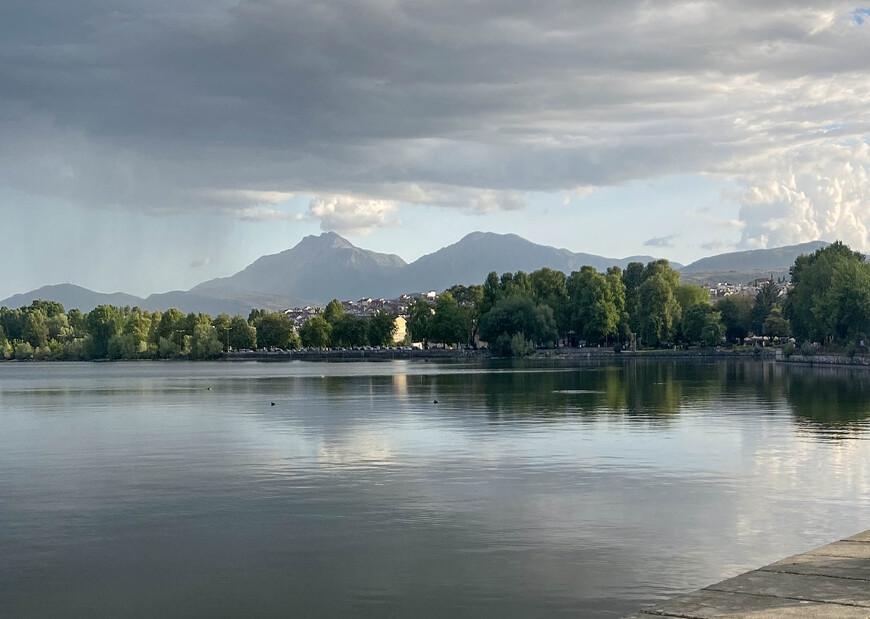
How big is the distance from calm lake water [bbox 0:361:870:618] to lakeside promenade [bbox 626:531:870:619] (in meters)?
2.46

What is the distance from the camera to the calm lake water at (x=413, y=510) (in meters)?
16.8

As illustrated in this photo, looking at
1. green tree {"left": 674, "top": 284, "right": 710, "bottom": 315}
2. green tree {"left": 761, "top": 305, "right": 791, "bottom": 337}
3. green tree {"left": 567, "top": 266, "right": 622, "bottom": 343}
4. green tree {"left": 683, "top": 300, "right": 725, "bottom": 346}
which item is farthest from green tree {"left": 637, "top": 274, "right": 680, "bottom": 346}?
green tree {"left": 761, "top": 305, "right": 791, "bottom": 337}

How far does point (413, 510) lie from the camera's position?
77.7 ft

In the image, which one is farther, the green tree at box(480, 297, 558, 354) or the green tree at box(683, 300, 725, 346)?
the green tree at box(480, 297, 558, 354)

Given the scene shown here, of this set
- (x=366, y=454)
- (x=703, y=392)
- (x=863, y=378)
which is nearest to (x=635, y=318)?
(x=863, y=378)

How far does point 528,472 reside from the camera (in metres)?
29.5

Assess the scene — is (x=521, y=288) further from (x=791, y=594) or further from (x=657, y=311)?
(x=791, y=594)

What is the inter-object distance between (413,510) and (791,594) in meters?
12.1

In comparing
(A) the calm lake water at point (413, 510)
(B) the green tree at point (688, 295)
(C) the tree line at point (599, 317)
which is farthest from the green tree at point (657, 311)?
(A) the calm lake water at point (413, 510)

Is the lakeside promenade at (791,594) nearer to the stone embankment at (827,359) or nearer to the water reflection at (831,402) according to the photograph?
the water reflection at (831,402)

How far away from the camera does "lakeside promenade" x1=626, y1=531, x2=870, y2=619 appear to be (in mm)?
11773

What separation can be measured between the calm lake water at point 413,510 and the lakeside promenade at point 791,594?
2.46 m

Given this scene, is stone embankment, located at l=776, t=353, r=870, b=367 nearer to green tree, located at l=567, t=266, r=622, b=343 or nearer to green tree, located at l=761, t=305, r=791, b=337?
green tree, located at l=567, t=266, r=622, b=343

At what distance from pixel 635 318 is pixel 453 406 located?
138 metres
